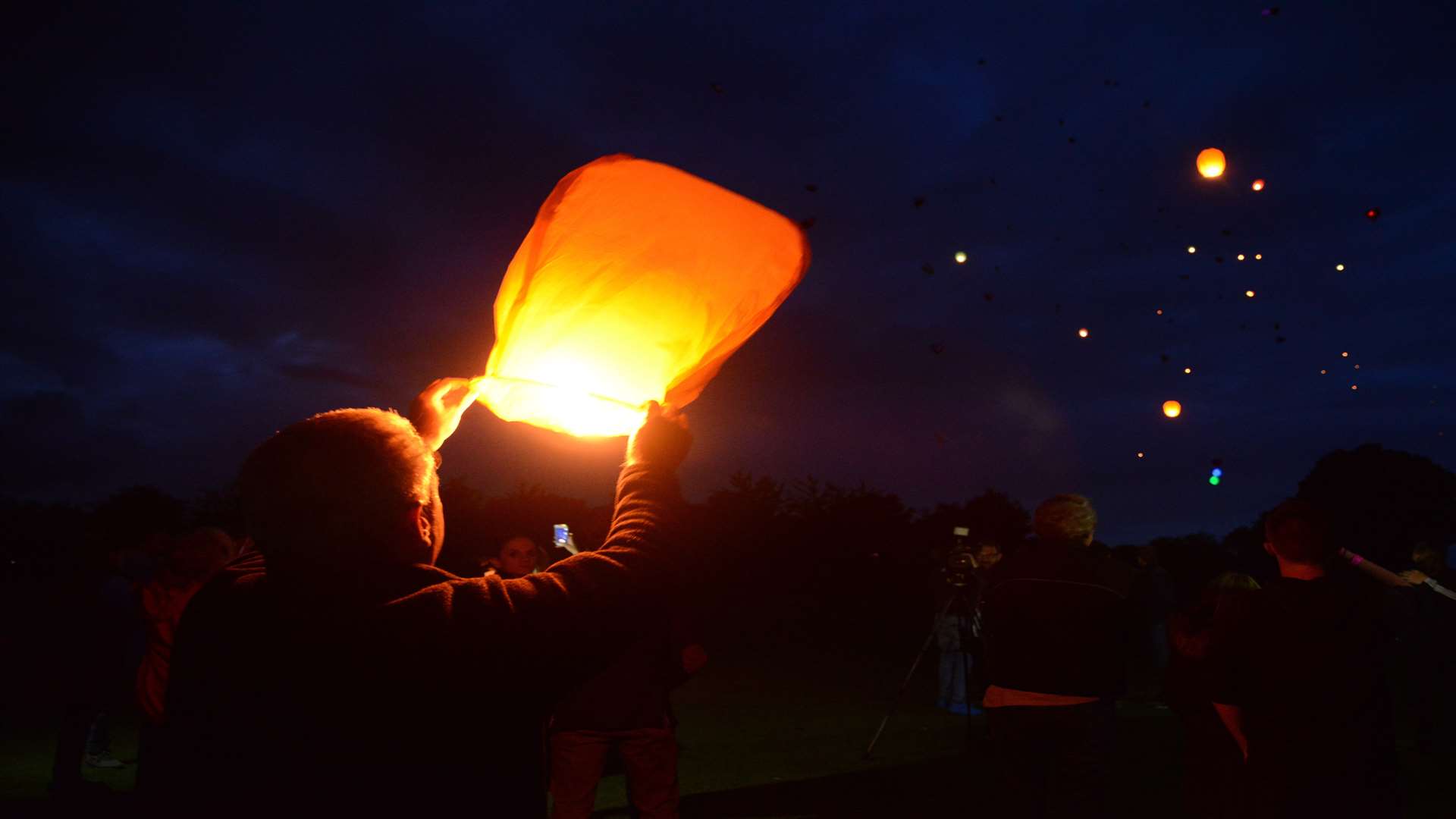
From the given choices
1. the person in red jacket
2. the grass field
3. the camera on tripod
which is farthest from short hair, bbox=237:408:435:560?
the camera on tripod

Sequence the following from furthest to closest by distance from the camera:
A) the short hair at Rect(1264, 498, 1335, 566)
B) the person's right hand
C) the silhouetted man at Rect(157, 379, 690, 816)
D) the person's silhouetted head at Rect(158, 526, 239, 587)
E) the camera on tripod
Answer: the camera on tripod → the person's silhouetted head at Rect(158, 526, 239, 587) → the short hair at Rect(1264, 498, 1335, 566) → the person's right hand → the silhouetted man at Rect(157, 379, 690, 816)

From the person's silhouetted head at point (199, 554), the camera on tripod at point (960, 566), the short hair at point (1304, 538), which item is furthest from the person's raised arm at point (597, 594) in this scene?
the camera on tripod at point (960, 566)

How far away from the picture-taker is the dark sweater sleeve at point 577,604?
1.50m

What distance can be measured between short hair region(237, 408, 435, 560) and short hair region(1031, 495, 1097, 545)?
354 cm

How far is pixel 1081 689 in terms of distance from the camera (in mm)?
4141

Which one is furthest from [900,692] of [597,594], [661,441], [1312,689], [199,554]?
[597,594]

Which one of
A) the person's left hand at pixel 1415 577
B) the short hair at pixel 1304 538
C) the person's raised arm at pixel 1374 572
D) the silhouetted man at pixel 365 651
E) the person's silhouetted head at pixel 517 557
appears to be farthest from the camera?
the person's left hand at pixel 1415 577

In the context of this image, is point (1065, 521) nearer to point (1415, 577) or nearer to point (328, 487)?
point (328, 487)

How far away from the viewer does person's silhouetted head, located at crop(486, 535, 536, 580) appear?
555 cm

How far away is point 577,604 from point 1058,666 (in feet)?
10.7

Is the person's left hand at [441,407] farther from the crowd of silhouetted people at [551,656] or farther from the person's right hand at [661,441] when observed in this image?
the person's right hand at [661,441]

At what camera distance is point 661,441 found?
184 centimetres

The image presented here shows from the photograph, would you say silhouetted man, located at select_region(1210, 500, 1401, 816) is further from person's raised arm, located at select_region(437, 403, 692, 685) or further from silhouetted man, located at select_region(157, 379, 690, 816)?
silhouetted man, located at select_region(157, 379, 690, 816)

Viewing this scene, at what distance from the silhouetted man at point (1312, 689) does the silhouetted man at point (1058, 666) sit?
0.64m
